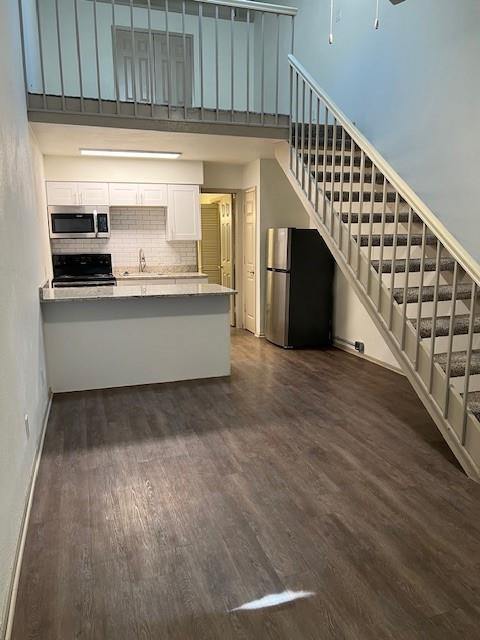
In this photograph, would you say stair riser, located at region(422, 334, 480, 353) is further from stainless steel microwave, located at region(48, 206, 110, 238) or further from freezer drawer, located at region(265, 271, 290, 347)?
stainless steel microwave, located at region(48, 206, 110, 238)

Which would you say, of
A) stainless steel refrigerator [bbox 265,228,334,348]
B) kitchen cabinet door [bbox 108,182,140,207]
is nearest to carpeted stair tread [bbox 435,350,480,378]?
stainless steel refrigerator [bbox 265,228,334,348]

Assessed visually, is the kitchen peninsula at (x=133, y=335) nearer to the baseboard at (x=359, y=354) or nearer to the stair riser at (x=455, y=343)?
the baseboard at (x=359, y=354)

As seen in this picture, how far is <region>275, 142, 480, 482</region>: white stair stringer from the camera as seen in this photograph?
108 inches

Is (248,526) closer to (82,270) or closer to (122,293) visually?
(122,293)

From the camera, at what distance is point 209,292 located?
446 cm

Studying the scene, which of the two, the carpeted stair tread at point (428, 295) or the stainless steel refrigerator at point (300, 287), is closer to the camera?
the carpeted stair tread at point (428, 295)

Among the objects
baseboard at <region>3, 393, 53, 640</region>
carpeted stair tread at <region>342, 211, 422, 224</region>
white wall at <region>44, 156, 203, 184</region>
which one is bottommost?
baseboard at <region>3, 393, 53, 640</region>

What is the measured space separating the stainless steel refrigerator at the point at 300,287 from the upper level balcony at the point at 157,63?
4.85ft

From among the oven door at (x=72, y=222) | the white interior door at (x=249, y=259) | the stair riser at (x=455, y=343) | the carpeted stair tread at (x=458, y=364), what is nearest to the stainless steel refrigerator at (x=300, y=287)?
the white interior door at (x=249, y=259)

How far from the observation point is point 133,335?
172 inches

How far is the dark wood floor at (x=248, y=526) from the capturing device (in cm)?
171

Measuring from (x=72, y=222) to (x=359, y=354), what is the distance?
4122mm

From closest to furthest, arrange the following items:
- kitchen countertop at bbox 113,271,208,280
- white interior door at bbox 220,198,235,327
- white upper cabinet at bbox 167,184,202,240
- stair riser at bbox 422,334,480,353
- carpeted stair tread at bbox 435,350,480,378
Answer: carpeted stair tread at bbox 435,350,480,378 < stair riser at bbox 422,334,480,353 < kitchen countertop at bbox 113,271,208,280 < white upper cabinet at bbox 167,184,202,240 < white interior door at bbox 220,198,235,327

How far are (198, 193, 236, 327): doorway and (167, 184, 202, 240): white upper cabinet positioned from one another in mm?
692
